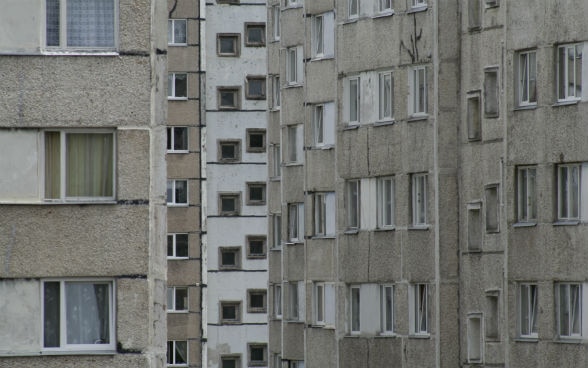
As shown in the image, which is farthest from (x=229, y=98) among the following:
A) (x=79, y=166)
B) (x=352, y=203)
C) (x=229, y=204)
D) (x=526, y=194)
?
(x=79, y=166)

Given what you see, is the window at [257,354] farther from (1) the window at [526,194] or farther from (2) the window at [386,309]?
(1) the window at [526,194]

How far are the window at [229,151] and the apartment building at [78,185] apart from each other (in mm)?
60008

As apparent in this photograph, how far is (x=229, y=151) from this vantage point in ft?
325

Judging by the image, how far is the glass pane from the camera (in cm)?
3850

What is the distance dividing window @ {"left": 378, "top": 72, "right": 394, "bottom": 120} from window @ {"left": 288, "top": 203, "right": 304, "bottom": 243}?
11.5m

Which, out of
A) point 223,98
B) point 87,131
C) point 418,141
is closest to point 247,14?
A: point 223,98

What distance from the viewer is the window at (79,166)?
38156mm

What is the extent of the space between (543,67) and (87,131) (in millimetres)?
21579

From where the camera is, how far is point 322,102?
6988 cm

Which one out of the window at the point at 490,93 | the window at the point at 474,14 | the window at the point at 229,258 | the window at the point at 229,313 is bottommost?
the window at the point at 229,313

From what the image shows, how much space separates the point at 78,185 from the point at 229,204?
60.9 metres

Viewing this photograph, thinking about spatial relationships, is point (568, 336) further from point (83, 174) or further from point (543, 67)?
point (83, 174)

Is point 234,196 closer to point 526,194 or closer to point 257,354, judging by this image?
point 257,354

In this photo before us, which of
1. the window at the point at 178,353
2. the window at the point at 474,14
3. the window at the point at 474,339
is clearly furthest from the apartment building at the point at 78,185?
the window at the point at 178,353
